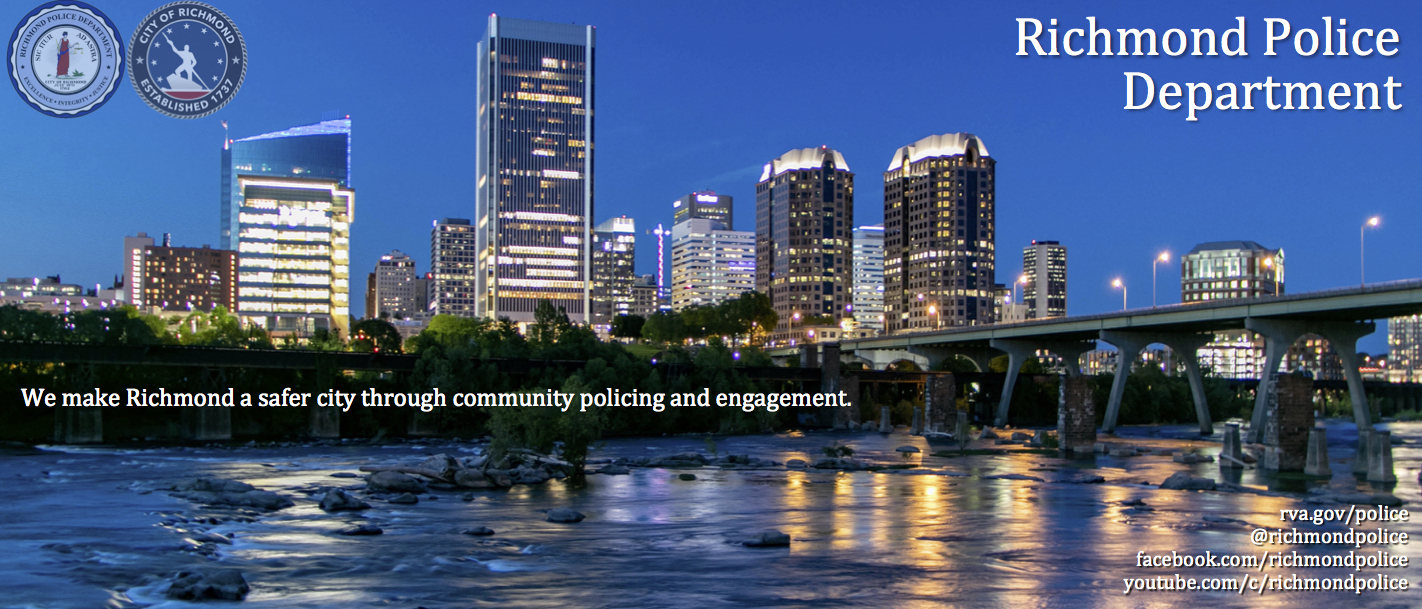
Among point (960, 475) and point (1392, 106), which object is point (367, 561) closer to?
point (1392, 106)

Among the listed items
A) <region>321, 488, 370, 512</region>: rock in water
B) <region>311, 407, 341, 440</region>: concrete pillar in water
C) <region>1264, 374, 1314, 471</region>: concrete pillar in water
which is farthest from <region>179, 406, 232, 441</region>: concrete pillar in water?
<region>1264, 374, 1314, 471</region>: concrete pillar in water

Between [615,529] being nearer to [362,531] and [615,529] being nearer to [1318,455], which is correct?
[362,531]

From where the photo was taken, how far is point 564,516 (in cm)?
3925

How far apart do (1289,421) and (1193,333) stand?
65266 mm

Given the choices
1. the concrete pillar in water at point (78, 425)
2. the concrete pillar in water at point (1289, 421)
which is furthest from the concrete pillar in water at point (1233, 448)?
the concrete pillar in water at point (78, 425)

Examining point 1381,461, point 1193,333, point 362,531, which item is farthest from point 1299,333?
point 362,531

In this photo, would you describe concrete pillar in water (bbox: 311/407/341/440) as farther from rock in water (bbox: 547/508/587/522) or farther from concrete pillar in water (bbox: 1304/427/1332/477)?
concrete pillar in water (bbox: 1304/427/1332/477)

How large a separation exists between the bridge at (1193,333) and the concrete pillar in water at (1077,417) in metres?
13.2

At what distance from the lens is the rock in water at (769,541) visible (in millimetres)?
34125

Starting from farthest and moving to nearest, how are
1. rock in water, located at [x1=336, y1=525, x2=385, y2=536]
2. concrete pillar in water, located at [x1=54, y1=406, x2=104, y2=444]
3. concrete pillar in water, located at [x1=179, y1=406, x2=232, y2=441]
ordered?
1. concrete pillar in water, located at [x1=179, y1=406, x2=232, y2=441]
2. concrete pillar in water, located at [x1=54, y1=406, x2=104, y2=444]
3. rock in water, located at [x1=336, y1=525, x2=385, y2=536]

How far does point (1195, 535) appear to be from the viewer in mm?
36188

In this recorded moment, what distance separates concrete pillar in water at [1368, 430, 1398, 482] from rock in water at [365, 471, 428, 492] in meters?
48.5

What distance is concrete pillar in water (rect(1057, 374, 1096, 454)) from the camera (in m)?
80.3

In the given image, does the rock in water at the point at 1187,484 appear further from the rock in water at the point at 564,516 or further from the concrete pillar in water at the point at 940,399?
the concrete pillar in water at the point at 940,399
